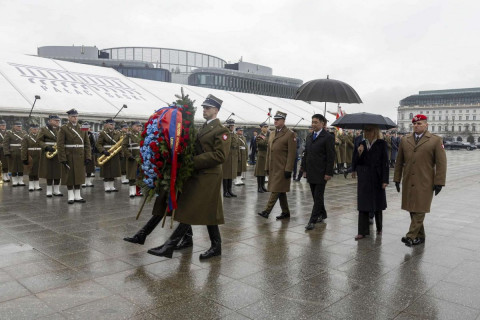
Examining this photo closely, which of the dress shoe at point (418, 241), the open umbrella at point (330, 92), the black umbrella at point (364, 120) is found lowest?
the dress shoe at point (418, 241)

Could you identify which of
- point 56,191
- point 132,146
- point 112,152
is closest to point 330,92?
point 132,146

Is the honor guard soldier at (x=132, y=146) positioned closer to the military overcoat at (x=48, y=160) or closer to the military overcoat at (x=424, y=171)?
the military overcoat at (x=48, y=160)

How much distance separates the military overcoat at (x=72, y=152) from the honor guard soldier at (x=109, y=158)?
4.78 feet

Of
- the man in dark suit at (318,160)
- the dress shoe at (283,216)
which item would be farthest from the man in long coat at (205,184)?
the dress shoe at (283,216)

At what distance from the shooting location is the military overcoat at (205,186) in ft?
15.2

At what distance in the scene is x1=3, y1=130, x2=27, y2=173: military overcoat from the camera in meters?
11.4

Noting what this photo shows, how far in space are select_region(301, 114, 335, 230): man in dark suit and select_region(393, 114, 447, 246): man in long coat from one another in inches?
50.2

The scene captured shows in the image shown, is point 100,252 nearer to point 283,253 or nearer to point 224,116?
point 283,253

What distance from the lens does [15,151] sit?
451 inches

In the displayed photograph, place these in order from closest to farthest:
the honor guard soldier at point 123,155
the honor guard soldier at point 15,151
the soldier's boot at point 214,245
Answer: the soldier's boot at point 214,245, the honor guard soldier at point 123,155, the honor guard soldier at point 15,151

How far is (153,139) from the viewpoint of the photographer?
442 centimetres

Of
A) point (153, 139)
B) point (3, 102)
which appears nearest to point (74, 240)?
point (153, 139)

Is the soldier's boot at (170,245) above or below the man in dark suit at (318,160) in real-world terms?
below

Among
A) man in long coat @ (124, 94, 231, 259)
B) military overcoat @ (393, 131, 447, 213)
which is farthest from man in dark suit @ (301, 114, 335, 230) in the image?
man in long coat @ (124, 94, 231, 259)
